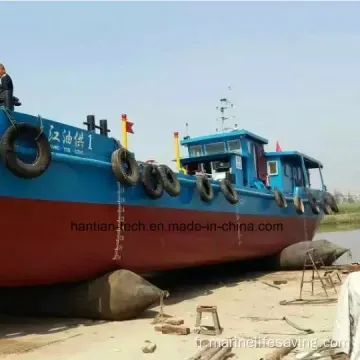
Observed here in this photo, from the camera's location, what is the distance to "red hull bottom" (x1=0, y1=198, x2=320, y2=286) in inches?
205

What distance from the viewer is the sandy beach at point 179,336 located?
4488 mm

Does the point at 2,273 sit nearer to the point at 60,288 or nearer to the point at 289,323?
the point at 60,288

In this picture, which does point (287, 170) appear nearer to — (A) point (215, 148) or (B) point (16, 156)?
(A) point (215, 148)

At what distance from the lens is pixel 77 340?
4992 millimetres

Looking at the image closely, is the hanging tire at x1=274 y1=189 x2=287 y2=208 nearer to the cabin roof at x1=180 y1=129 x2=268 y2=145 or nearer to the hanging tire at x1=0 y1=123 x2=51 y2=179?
the cabin roof at x1=180 y1=129 x2=268 y2=145

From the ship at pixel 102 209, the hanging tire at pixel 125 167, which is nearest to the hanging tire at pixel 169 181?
the ship at pixel 102 209

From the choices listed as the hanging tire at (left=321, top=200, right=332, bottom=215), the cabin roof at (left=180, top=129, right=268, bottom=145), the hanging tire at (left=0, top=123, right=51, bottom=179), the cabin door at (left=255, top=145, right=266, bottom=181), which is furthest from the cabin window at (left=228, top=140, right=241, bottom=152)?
the hanging tire at (left=0, top=123, right=51, bottom=179)

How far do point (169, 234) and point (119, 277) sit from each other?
173 centimetres

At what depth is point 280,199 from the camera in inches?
445

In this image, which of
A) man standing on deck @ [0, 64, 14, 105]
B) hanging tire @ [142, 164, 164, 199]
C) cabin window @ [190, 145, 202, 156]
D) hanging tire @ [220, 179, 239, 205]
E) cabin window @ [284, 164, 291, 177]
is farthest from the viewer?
cabin window @ [284, 164, 291, 177]

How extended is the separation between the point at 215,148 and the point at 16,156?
23.3 feet

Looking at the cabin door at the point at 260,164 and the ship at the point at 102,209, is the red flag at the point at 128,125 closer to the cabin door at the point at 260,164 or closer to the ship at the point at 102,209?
the ship at the point at 102,209

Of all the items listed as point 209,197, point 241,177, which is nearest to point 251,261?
point 241,177

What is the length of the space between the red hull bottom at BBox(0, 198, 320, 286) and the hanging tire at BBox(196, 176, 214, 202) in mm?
302
